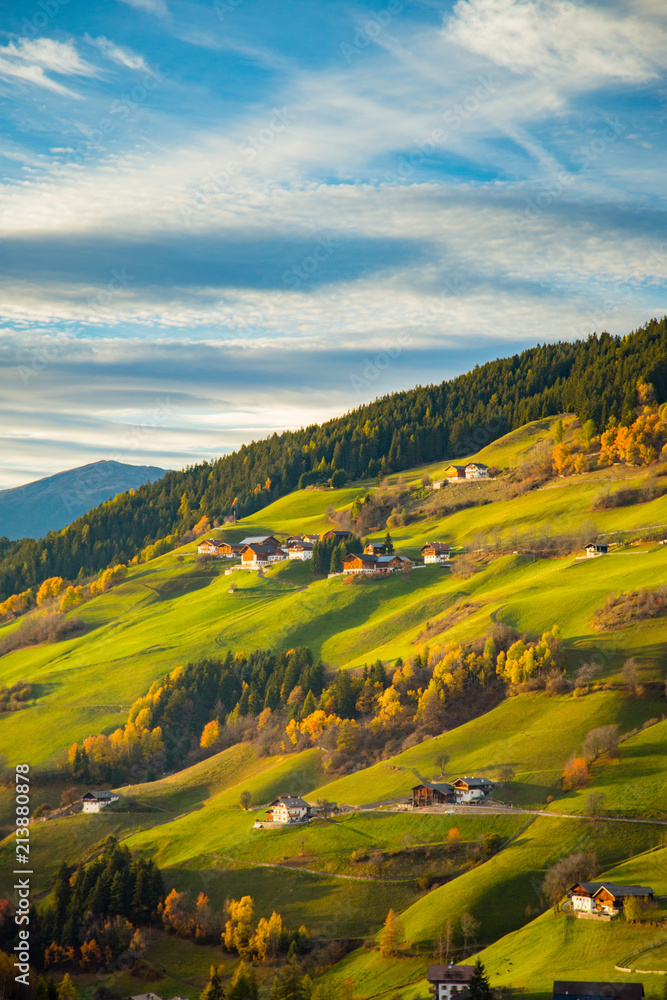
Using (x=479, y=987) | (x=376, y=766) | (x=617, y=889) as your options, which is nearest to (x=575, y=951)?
(x=617, y=889)

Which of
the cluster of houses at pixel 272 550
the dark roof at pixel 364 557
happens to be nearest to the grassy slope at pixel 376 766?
the cluster of houses at pixel 272 550

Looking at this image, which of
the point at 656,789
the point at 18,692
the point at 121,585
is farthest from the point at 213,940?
the point at 121,585

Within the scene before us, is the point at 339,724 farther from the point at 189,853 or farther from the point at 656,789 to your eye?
the point at 656,789

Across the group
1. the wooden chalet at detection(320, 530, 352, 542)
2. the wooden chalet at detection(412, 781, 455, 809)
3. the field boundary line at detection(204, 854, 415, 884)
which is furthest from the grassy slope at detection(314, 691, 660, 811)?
the wooden chalet at detection(320, 530, 352, 542)

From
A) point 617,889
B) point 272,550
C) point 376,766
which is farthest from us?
point 272,550

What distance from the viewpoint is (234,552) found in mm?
199500

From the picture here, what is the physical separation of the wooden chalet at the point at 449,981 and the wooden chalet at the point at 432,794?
2436cm

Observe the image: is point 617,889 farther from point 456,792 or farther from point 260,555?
point 260,555

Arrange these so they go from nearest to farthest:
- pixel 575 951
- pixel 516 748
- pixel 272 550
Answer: pixel 575 951
pixel 516 748
pixel 272 550

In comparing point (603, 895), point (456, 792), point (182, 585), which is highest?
point (182, 585)

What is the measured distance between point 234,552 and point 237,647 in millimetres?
59643

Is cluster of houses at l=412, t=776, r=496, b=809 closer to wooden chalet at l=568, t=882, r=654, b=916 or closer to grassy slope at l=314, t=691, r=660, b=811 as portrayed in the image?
grassy slope at l=314, t=691, r=660, b=811

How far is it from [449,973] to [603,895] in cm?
1338

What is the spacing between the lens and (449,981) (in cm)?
5831
